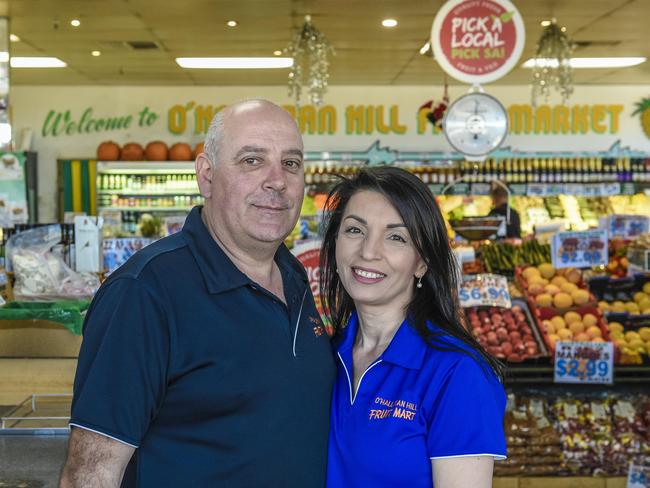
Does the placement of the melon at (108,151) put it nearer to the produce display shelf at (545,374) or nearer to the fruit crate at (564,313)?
the fruit crate at (564,313)

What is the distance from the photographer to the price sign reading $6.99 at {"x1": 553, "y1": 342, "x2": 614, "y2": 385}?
3928 mm

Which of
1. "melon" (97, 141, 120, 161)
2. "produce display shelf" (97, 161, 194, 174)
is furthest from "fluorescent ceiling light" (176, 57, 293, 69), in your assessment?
"melon" (97, 141, 120, 161)

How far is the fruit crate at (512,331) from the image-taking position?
156 inches

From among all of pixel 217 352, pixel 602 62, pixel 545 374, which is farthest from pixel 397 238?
pixel 602 62

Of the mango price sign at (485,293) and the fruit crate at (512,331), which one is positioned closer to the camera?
the fruit crate at (512,331)

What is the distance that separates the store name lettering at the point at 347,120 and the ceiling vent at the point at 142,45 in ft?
8.61

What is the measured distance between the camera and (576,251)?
451cm

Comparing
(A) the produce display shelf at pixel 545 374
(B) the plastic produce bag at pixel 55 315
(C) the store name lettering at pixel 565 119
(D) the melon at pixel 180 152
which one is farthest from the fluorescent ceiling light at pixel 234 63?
(B) the plastic produce bag at pixel 55 315

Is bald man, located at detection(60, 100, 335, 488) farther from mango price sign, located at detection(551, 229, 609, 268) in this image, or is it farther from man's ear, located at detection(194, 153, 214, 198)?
mango price sign, located at detection(551, 229, 609, 268)

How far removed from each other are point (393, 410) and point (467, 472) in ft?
0.72

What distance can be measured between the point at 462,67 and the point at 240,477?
408 centimetres

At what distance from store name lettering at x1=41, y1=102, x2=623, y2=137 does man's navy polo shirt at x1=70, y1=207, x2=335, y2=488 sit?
9.45 m

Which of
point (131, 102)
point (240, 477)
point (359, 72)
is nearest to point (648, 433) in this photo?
point (240, 477)

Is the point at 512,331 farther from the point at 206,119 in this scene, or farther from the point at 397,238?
the point at 206,119
